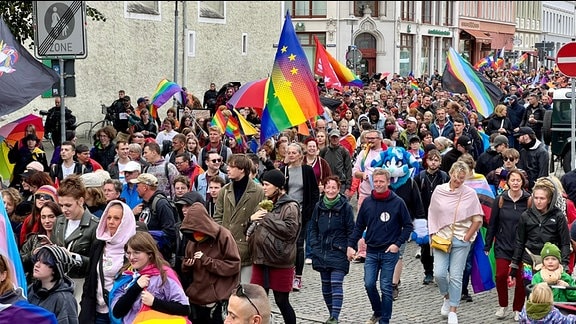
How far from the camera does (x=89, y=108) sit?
31406 mm

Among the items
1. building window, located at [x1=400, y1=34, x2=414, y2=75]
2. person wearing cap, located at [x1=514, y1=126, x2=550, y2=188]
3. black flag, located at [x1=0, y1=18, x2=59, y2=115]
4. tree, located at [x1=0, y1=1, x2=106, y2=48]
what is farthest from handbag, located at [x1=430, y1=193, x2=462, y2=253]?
building window, located at [x1=400, y1=34, x2=414, y2=75]

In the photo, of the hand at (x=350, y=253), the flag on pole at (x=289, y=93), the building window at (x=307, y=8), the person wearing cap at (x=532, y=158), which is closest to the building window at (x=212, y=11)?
the building window at (x=307, y=8)

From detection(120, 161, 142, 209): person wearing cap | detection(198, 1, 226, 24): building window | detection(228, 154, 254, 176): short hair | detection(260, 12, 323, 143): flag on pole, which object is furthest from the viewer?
detection(198, 1, 226, 24): building window

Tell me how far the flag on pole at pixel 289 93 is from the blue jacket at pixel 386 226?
4.19 metres

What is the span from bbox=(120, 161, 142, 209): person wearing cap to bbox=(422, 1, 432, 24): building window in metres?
58.7

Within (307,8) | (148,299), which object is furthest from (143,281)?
(307,8)

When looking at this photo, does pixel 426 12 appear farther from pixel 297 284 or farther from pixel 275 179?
pixel 275 179

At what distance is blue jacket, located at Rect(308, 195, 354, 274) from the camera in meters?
9.54

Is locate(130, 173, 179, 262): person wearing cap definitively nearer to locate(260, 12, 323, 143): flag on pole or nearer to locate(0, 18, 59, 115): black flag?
locate(0, 18, 59, 115): black flag

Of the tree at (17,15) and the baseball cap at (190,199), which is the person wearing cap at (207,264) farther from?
the tree at (17,15)

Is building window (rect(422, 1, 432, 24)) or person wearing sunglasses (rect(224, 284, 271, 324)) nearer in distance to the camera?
person wearing sunglasses (rect(224, 284, 271, 324))

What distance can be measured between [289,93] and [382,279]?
197 inches

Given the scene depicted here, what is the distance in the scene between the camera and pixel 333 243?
9.55m

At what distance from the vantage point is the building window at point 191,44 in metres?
36.8
